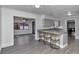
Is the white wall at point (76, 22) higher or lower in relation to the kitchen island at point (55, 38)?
higher

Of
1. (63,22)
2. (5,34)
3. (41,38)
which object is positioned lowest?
(41,38)

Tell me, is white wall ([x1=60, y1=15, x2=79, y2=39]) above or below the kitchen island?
above

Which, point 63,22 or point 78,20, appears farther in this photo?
point 63,22

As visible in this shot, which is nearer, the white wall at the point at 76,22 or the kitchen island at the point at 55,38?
the kitchen island at the point at 55,38

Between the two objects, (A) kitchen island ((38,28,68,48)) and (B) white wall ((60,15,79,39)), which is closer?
(A) kitchen island ((38,28,68,48))

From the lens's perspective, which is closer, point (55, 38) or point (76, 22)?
point (55, 38)

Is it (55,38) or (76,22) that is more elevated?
(76,22)
